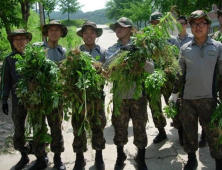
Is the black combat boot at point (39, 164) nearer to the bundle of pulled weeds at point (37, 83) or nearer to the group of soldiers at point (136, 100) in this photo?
the group of soldiers at point (136, 100)

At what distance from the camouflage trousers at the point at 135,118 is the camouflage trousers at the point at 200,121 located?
1.90 feet

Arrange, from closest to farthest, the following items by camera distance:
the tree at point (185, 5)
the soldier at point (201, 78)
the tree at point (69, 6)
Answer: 1. the soldier at point (201, 78)
2. the tree at point (185, 5)
3. the tree at point (69, 6)

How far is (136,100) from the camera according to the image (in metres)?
4.00

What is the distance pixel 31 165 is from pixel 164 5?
29.0 ft

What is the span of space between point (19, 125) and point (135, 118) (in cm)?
178

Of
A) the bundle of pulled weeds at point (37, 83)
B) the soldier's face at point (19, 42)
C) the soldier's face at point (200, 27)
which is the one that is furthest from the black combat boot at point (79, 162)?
the soldier's face at point (200, 27)

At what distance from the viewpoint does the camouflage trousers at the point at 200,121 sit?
3752 mm

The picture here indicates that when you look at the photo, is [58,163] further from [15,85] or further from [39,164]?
[15,85]

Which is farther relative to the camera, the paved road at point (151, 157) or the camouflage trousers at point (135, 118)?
the paved road at point (151, 157)

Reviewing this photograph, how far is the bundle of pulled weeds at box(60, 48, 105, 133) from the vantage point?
3.62m

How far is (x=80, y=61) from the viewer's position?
12.0 feet

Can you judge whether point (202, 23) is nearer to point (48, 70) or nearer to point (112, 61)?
point (112, 61)

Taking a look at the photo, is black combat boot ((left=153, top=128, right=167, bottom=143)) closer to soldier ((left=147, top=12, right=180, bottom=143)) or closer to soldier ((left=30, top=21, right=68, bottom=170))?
soldier ((left=147, top=12, right=180, bottom=143))

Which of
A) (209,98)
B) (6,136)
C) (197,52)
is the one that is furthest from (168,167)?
(6,136)
